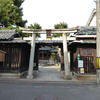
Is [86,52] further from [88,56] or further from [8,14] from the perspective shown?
[8,14]

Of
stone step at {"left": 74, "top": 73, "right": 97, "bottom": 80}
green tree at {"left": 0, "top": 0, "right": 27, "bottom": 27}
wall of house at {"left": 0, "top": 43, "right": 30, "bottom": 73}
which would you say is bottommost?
stone step at {"left": 74, "top": 73, "right": 97, "bottom": 80}

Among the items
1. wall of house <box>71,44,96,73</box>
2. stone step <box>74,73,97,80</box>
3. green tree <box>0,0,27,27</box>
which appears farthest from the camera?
green tree <box>0,0,27,27</box>

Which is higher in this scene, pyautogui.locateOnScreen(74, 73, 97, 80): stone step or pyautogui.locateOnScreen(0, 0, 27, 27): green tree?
pyautogui.locateOnScreen(0, 0, 27, 27): green tree

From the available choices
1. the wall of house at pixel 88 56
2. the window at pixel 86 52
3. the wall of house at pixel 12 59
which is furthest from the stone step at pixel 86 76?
the wall of house at pixel 12 59

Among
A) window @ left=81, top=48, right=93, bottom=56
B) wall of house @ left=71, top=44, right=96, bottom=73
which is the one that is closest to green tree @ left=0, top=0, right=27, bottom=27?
wall of house @ left=71, top=44, right=96, bottom=73

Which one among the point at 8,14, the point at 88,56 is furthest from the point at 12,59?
the point at 8,14

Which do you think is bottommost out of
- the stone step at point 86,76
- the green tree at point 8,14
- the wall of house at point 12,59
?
the stone step at point 86,76

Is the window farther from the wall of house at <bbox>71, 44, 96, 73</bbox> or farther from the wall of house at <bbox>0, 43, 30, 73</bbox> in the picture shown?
the wall of house at <bbox>0, 43, 30, 73</bbox>

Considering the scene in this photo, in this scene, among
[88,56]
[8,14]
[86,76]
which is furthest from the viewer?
[8,14]

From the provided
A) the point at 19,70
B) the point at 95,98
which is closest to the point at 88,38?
the point at 95,98

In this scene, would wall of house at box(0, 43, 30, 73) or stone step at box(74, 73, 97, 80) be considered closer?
stone step at box(74, 73, 97, 80)

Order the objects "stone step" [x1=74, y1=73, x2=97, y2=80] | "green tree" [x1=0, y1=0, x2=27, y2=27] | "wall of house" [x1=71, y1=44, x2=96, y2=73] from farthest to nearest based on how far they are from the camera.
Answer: "green tree" [x1=0, y1=0, x2=27, y2=27], "wall of house" [x1=71, y1=44, x2=96, y2=73], "stone step" [x1=74, y1=73, x2=97, y2=80]

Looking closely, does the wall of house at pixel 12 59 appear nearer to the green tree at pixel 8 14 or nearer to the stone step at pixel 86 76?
the stone step at pixel 86 76

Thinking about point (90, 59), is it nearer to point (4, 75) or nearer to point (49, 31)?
point (49, 31)
